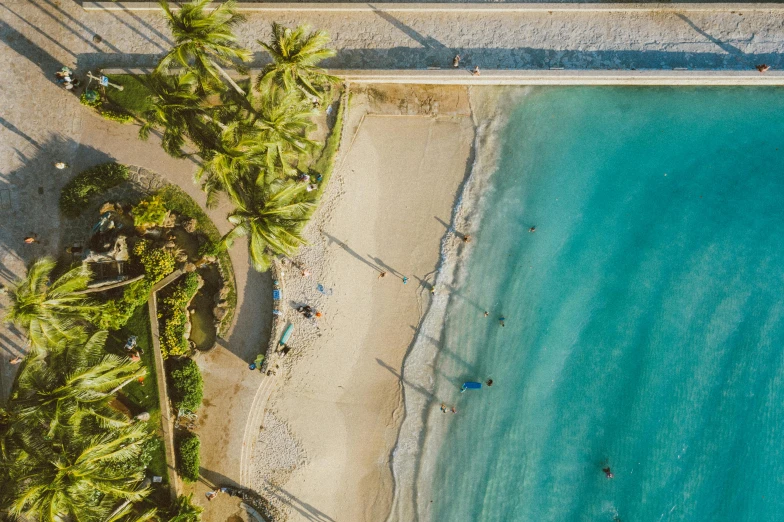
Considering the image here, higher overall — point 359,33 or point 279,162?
point 359,33

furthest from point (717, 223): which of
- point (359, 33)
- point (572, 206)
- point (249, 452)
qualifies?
point (249, 452)

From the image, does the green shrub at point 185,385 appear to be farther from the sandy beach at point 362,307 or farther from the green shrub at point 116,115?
the green shrub at point 116,115

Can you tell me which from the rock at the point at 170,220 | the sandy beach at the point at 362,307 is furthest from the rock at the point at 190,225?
the sandy beach at the point at 362,307

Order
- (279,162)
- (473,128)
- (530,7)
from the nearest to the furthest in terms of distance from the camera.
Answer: (279,162)
(530,7)
(473,128)

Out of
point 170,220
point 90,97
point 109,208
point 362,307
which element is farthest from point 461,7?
point 109,208

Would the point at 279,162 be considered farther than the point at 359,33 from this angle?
No

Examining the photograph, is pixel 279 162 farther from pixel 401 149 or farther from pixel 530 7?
pixel 530 7

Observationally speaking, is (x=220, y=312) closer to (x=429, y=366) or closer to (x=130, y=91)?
(x=429, y=366)

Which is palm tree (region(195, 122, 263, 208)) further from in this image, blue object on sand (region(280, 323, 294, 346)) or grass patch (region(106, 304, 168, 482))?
grass patch (region(106, 304, 168, 482))
